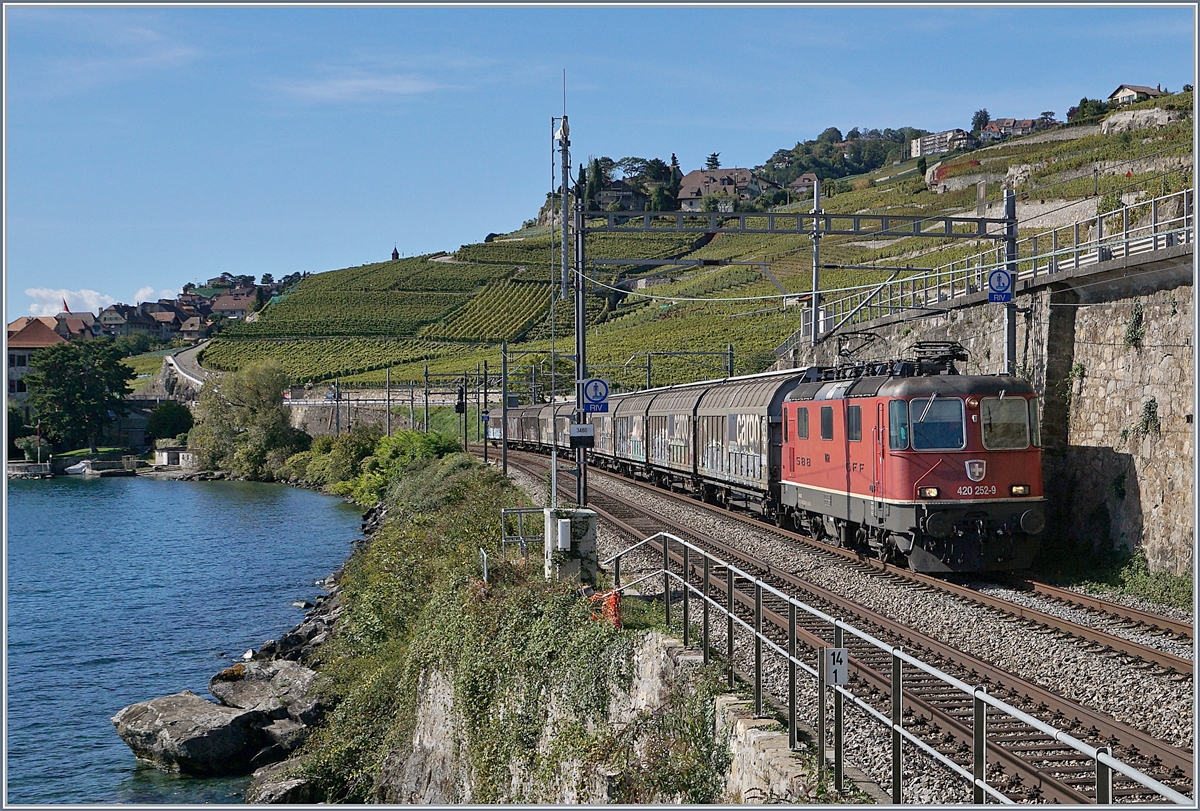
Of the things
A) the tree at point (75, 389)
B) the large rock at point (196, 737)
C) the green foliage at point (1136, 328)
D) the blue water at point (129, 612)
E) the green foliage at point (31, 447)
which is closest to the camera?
the green foliage at point (1136, 328)

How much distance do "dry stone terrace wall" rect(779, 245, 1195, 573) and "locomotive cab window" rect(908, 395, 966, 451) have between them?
3205 millimetres

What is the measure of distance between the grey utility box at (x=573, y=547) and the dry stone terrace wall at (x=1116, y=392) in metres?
8.70

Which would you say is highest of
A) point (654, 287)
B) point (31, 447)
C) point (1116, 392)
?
point (654, 287)

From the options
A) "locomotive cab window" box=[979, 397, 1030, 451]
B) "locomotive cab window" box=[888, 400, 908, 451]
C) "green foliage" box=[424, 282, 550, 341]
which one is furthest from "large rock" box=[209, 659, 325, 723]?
"green foliage" box=[424, 282, 550, 341]

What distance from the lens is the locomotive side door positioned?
55.8ft

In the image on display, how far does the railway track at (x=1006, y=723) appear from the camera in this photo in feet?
24.7

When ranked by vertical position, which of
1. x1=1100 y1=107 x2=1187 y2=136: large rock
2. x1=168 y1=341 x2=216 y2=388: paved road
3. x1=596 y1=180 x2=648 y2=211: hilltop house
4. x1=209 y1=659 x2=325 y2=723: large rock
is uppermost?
x1=596 y1=180 x2=648 y2=211: hilltop house

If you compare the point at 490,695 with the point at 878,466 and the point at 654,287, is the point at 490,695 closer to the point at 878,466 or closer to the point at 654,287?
the point at 878,466

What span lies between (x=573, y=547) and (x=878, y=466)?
522 cm

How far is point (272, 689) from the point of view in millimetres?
22438

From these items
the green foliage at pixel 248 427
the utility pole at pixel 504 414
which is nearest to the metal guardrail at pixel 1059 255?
the utility pole at pixel 504 414

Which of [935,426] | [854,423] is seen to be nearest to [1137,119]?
[854,423]

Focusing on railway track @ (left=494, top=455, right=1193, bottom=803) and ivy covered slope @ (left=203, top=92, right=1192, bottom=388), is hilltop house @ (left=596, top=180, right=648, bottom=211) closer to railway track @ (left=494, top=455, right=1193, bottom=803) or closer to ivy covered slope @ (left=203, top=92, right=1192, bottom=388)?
ivy covered slope @ (left=203, top=92, right=1192, bottom=388)

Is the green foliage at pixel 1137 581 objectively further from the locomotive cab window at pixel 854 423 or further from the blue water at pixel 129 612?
the blue water at pixel 129 612
